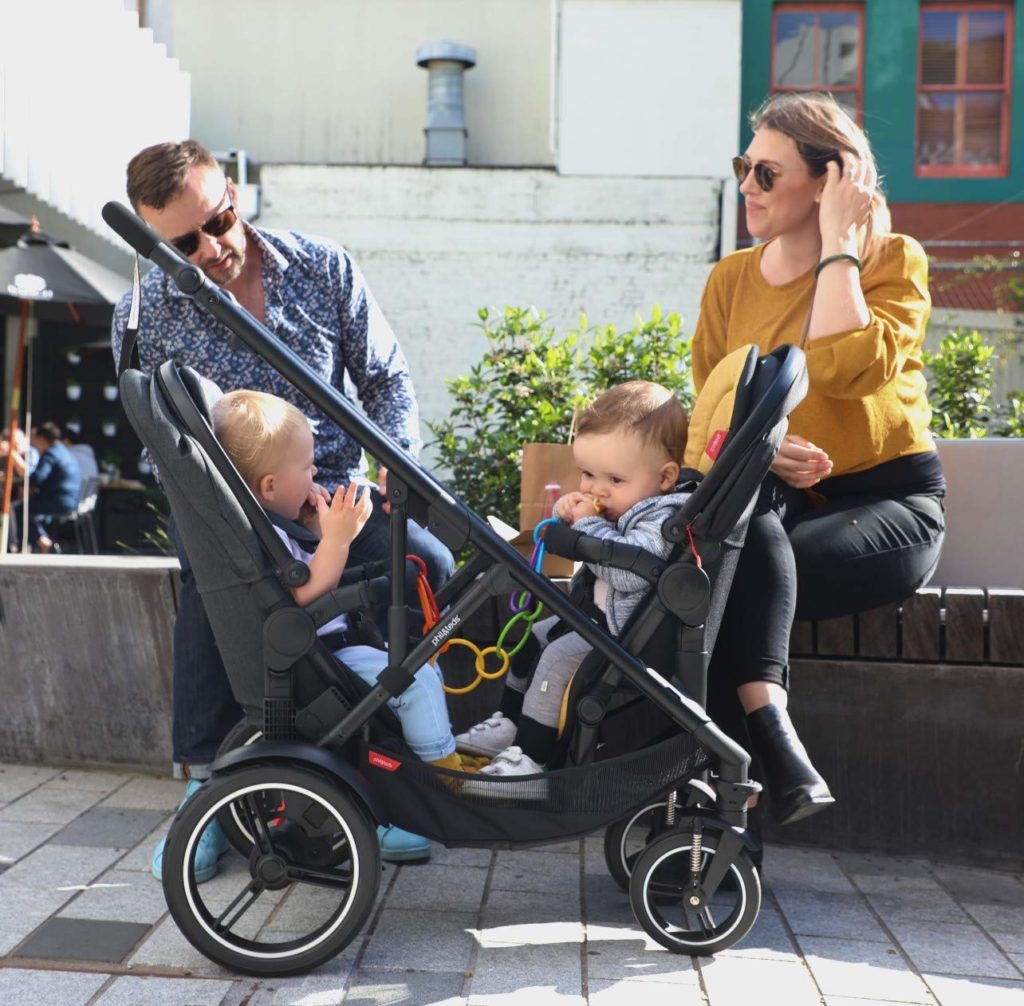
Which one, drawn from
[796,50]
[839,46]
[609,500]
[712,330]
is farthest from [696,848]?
[839,46]

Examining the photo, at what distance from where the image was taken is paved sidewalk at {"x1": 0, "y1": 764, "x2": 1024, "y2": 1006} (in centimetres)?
249

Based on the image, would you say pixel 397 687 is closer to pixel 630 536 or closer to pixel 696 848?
pixel 630 536

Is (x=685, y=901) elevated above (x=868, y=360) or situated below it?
below

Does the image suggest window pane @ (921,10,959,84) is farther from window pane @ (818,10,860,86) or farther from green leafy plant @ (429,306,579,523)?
green leafy plant @ (429,306,579,523)

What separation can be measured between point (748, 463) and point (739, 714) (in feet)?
2.16

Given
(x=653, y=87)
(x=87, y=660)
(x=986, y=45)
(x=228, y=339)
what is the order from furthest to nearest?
(x=986, y=45)
(x=653, y=87)
(x=87, y=660)
(x=228, y=339)

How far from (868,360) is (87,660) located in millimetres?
2484

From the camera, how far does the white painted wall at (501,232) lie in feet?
45.3

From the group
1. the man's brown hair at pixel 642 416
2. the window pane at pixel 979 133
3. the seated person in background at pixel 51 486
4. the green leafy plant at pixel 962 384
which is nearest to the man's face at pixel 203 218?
the man's brown hair at pixel 642 416

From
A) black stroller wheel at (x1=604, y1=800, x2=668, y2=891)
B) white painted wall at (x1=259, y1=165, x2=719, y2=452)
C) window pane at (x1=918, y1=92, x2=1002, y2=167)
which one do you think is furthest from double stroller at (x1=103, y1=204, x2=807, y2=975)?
window pane at (x1=918, y1=92, x2=1002, y2=167)

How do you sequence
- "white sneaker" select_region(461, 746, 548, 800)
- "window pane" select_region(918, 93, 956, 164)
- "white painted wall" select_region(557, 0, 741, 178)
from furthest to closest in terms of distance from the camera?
"window pane" select_region(918, 93, 956, 164)
"white painted wall" select_region(557, 0, 741, 178)
"white sneaker" select_region(461, 746, 548, 800)

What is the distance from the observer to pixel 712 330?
3486 millimetres

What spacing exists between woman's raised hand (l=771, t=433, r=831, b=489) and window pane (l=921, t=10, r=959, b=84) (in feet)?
44.6

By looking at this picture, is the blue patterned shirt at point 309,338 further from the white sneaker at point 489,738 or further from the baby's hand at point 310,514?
the white sneaker at point 489,738
